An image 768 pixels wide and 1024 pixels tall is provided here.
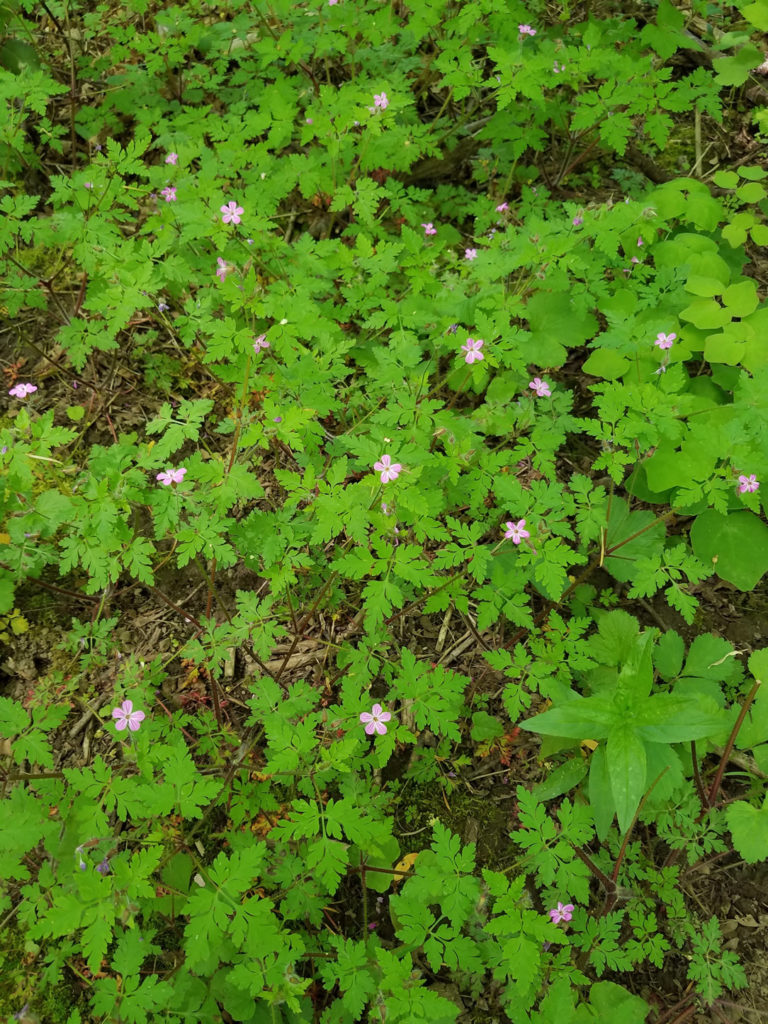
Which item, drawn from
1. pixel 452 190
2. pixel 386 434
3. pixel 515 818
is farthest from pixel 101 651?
pixel 452 190

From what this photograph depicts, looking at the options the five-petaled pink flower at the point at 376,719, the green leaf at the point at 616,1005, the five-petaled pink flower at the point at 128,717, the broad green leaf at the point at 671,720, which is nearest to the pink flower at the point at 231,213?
the five-petaled pink flower at the point at 128,717

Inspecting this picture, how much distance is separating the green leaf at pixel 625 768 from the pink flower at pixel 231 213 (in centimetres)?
303

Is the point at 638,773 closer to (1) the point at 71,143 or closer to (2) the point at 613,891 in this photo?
(2) the point at 613,891

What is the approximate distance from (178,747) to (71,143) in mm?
4700

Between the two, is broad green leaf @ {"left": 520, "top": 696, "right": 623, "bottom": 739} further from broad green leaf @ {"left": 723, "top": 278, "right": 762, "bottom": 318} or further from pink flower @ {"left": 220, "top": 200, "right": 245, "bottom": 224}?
pink flower @ {"left": 220, "top": 200, "right": 245, "bottom": 224}

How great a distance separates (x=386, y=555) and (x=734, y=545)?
76.5 inches

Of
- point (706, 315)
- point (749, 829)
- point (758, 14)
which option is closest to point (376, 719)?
point (749, 829)

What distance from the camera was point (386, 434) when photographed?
2906 mm

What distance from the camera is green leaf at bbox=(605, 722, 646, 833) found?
2340 millimetres

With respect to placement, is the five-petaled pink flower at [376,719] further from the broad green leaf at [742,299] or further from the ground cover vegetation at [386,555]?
the broad green leaf at [742,299]

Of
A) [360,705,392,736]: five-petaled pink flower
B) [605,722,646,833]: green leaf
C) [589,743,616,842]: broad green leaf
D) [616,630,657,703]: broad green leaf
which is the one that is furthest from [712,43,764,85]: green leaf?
[360,705,392,736]: five-petaled pink flower

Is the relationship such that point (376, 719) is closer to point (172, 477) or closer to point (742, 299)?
point (172, 477)

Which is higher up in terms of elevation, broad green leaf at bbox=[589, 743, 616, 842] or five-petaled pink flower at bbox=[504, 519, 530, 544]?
five-petaled pink flower at bbox=[504, 519, 530, 544]

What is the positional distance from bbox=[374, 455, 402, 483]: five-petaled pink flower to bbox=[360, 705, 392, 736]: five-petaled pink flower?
97cm
